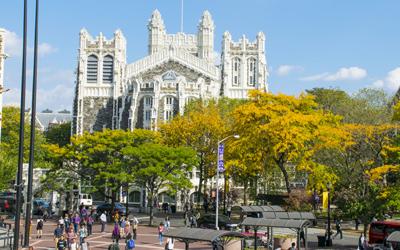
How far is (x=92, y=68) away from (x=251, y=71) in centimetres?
2668

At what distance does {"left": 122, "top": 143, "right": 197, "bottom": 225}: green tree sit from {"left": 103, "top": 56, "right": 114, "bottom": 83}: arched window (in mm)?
48566

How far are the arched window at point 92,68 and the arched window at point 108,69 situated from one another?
4.33ft

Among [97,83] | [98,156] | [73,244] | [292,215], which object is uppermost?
[97,83]

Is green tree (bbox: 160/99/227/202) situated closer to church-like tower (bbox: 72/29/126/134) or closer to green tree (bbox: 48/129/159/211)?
green tree (bbox: 48/129/159/211)

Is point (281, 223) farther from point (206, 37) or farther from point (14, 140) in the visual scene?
point (206, 37)

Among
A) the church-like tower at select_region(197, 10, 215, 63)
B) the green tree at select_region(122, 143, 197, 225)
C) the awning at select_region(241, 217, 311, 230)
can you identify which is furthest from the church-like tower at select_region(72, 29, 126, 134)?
the awning at select_region(241, 217, 311, 230)

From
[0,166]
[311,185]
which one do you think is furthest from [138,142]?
[311,185]

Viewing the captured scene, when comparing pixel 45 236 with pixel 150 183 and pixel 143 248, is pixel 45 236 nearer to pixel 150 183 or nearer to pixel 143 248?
pixel 143 248

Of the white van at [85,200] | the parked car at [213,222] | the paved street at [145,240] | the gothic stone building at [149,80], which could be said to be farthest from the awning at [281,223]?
the gothic stone building at [149,80]

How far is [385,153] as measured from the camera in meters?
44.1

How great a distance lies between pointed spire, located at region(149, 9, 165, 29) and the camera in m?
118

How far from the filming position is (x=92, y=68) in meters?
103

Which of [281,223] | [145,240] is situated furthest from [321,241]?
[145,240]

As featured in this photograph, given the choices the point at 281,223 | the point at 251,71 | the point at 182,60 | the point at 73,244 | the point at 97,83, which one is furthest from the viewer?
the point at 251,71
